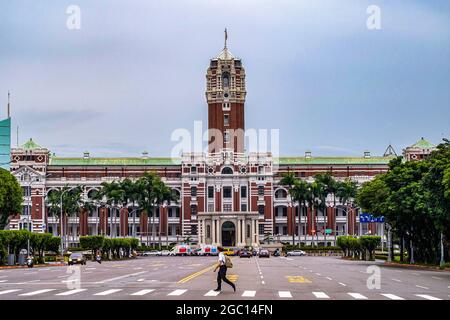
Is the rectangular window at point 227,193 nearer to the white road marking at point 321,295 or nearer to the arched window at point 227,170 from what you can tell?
the arched window at point 227,170

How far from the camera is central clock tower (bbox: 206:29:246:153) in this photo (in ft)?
614

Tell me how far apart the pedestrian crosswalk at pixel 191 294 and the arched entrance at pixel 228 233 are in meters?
143

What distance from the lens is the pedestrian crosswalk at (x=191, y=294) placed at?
3369cm

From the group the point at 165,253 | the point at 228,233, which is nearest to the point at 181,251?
the point at 165,253

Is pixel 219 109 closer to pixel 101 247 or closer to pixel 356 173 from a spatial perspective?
pixel 356 173

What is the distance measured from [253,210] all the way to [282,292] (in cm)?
14810

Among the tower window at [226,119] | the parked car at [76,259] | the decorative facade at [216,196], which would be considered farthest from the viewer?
the tower window at [226,119]

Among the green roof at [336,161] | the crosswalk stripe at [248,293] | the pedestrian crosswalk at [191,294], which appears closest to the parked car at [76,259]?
the pedestrian crosswalk at [191,294]

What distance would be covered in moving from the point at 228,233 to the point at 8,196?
276ft

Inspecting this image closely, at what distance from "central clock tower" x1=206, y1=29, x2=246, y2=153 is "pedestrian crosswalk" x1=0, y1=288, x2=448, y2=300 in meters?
149

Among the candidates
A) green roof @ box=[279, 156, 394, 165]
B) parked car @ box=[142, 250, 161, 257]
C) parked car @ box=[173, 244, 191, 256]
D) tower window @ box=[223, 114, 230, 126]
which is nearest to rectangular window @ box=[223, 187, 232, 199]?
tower window @ box=[223, 114, 230, 126]

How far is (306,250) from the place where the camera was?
160m

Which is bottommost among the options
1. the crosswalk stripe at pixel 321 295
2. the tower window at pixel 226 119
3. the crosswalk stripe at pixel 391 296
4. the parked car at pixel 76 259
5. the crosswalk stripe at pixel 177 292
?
the parked car at pixel 76 259

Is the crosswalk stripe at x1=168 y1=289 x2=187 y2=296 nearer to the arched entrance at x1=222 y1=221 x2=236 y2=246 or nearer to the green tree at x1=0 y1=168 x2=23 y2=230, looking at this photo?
the green tree at x1=0 y1=168 x2=23 y2=230
